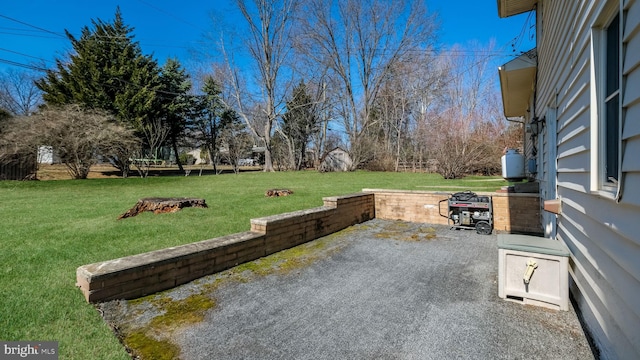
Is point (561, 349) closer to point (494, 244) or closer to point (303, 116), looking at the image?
point (494, 244)

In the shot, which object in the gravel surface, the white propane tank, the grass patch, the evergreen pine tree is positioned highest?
the evergreen pine tree

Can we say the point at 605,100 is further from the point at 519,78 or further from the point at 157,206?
the point at 157,206

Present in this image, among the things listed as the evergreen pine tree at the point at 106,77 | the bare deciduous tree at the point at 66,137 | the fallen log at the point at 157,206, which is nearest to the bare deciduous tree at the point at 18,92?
the evergreen pine tree at the point at 106,77

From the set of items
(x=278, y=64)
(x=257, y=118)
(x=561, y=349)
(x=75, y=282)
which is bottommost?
(x=561, y=349)

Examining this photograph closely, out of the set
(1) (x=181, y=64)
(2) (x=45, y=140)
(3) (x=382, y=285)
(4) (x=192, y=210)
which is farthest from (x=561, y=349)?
(1) (x=181, y=64)

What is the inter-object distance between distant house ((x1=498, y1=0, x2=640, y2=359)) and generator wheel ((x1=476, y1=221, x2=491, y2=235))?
1802mm

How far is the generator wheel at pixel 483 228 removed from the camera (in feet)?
17.9

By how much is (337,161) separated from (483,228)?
18592mm

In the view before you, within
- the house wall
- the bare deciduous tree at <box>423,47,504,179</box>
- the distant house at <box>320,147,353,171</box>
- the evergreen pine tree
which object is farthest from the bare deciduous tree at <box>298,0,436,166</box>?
the house wall

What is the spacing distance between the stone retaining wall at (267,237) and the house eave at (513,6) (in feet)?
12.8

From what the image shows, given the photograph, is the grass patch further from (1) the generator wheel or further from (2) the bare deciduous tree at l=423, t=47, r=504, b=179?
(2) the bare deciduous tree at l=423, t=47, r=504, b=179

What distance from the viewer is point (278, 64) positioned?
2381 cm

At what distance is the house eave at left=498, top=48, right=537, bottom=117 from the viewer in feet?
19.7

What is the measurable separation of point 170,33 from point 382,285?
2265cm
